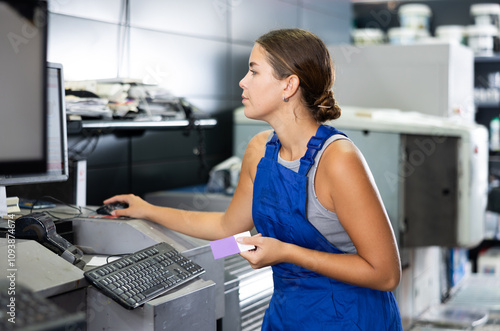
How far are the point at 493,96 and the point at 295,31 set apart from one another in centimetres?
379

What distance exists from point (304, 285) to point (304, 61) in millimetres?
560

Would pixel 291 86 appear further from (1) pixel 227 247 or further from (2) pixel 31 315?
(2) pixel 31 315

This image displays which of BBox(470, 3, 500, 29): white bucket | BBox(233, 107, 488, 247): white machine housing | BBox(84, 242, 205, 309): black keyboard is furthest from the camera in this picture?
BBox(470, 3, 500, 29): white bucket

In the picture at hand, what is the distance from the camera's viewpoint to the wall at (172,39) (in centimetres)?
253

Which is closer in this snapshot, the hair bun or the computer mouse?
the hair bun

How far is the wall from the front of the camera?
253cm

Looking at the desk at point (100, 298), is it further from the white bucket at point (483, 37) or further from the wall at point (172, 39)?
the white bucket at point (483, 37)

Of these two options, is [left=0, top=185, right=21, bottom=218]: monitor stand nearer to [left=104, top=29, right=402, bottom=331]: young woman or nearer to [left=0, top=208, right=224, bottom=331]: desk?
[left=0, top=208, right=224, bottom=331]: desk

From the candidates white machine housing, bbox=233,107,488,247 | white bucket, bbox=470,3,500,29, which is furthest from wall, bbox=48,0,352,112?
white bucket, bbox=470,3,500,29

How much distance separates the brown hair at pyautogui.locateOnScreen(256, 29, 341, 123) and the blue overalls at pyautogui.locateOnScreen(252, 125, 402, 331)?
0.28 feet

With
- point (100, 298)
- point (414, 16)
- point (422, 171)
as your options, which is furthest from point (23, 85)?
point (414, 16)

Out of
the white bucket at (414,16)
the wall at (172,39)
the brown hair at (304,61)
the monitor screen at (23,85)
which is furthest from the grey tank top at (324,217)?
the white bucket at (414,16)

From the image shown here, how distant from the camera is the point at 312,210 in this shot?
1577 millimetres

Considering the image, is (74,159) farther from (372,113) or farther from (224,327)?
(372,113)
